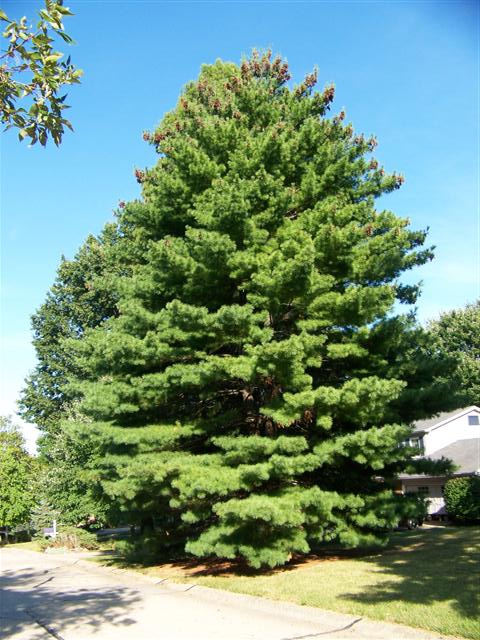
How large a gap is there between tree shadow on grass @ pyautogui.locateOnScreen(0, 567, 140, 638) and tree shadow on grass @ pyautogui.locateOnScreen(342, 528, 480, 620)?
4190 mm

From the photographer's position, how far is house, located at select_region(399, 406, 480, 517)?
27.2 meters

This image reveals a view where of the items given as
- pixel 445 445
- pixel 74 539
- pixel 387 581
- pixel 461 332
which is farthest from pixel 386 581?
pixel 461 332

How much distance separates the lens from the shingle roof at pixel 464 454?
1046 inches

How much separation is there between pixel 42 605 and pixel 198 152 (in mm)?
11453

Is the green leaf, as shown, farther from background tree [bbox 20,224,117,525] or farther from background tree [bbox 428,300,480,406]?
background tree [bbox 428,300,480,406]

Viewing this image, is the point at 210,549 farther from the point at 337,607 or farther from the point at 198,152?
the point at 198,152

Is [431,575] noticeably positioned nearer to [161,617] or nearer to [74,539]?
[161,617]

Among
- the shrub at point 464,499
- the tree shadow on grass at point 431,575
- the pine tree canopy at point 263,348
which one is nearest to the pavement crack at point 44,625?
the pine tree canopy at point 263,348

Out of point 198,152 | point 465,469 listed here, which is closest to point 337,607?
point 198,152

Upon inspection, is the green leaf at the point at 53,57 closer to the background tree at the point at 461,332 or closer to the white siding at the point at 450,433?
the white siding at the point at 450,433

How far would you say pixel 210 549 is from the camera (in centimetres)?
1162

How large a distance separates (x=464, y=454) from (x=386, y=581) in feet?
70.7

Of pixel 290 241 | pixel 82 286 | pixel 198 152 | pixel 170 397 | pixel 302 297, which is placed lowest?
pixel 170 397

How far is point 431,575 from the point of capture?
9688 millimetres
